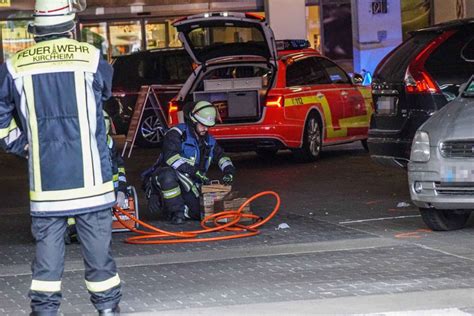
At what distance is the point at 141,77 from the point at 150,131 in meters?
1.14

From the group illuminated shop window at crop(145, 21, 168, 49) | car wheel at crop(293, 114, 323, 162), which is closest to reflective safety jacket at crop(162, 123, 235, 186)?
car wheel at crop(293, 114, 323, 162)

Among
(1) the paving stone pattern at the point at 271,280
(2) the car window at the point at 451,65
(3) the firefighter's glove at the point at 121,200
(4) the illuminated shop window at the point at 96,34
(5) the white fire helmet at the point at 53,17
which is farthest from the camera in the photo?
(4) the illuminated shop window at the point at 96,34

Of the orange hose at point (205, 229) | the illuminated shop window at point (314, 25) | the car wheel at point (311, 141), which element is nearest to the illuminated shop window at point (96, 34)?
the illuminated shop window at point (314, 25)

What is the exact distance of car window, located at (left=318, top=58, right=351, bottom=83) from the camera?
16.5 m

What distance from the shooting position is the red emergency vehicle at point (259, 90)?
49.4 ft

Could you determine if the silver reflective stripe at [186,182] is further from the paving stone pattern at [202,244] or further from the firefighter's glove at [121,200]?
the firefighter's glove at [121,200]

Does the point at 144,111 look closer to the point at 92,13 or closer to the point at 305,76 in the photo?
the point at 305,76

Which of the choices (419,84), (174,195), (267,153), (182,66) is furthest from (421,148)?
(182,66)

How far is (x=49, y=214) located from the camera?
602 centimetres

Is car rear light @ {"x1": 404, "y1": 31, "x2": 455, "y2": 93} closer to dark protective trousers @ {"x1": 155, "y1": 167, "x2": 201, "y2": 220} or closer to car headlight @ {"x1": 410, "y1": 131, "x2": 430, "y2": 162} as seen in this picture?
car headlight @ {"x1": 410, "y1": 131, "x2": 430, "y2": 162}

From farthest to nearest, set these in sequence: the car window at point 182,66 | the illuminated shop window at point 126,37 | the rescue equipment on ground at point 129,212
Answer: the illuminated shop window at point 126,37 < the car window at point 182,66 < the rescue equipment on ground at point 129,212

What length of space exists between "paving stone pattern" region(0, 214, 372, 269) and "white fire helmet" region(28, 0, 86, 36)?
3343mm

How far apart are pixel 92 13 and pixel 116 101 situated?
15.9 feet

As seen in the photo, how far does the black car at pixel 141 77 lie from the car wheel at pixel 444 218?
10063 millimetres
